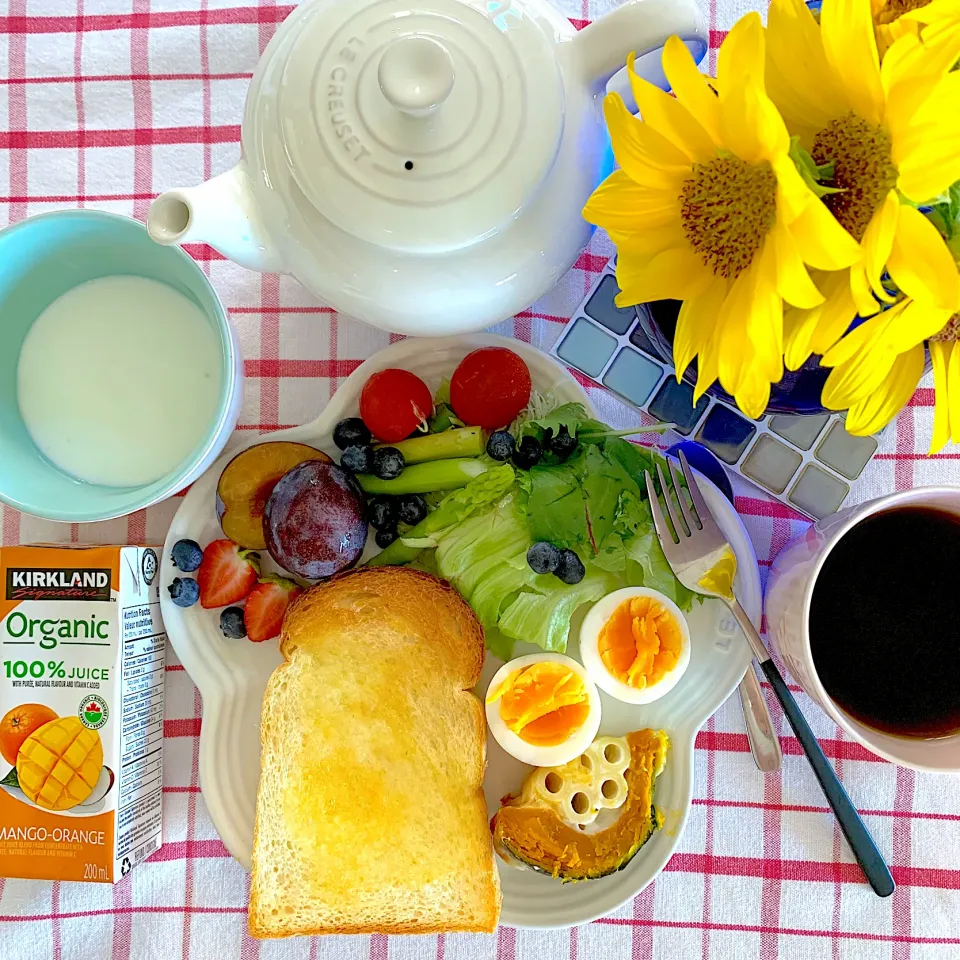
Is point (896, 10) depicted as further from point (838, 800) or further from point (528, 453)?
point (838, 800)

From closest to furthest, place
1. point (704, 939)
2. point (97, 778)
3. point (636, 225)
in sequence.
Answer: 1. point (636, 225)
2. point (97, 778)
3. point (704, 939)

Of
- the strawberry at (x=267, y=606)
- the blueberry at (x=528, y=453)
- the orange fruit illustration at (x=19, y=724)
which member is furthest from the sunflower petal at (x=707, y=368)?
the orange fruit illustration at (x=19, y=724)

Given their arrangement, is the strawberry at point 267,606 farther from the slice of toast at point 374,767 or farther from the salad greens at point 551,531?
the salad greens at point 551,531

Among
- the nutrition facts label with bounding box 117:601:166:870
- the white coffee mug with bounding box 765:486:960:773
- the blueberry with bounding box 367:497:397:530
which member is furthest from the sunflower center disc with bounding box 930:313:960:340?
the nutrition facts label with bounding box 117:601:166:870

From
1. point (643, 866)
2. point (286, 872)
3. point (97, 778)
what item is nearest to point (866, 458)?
point (643, 866)

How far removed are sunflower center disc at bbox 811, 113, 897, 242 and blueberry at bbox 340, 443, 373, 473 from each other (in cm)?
55

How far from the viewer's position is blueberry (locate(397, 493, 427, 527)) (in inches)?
35.9

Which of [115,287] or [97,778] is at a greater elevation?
[115,287]

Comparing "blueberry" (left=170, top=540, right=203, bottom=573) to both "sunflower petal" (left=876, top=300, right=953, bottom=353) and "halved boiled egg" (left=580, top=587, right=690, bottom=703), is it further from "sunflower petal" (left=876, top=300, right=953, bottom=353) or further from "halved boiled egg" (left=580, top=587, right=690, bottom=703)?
"sunflower petal" (left=876, top=300, right=953, bottom=353)

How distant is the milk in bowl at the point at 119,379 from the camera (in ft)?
2.84

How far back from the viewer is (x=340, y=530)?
87 centimetres

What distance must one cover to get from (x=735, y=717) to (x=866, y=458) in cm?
33

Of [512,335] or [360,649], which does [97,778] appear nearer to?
[360,649]

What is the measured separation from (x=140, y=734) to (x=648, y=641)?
56 cm
